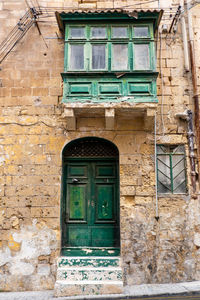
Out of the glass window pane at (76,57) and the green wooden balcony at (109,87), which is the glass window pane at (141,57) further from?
the glass window pane at (76,57)

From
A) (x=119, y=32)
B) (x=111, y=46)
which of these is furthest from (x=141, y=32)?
(x=111, y=46)

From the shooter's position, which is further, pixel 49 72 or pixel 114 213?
pixel 49 72

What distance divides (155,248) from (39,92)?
15.5ft

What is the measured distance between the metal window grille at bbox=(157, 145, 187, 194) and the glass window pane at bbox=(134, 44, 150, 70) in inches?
78.1

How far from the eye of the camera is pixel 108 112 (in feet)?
20.7

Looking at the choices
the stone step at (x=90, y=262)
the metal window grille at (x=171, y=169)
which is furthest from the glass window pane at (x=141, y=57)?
the stone step at (x=90, y=262)

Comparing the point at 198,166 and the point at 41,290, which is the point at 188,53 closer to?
the point at 198,166

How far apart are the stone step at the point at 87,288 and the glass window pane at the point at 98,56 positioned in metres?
4.89

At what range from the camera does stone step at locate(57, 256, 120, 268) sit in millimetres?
6133

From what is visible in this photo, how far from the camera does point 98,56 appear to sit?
671 centimetres

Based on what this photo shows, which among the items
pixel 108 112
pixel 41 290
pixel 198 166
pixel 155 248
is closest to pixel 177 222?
pixel 155 248

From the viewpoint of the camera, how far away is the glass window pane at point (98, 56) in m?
6.64

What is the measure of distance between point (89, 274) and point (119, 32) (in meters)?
5.72

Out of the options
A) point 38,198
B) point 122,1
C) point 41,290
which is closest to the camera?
point 41,290
